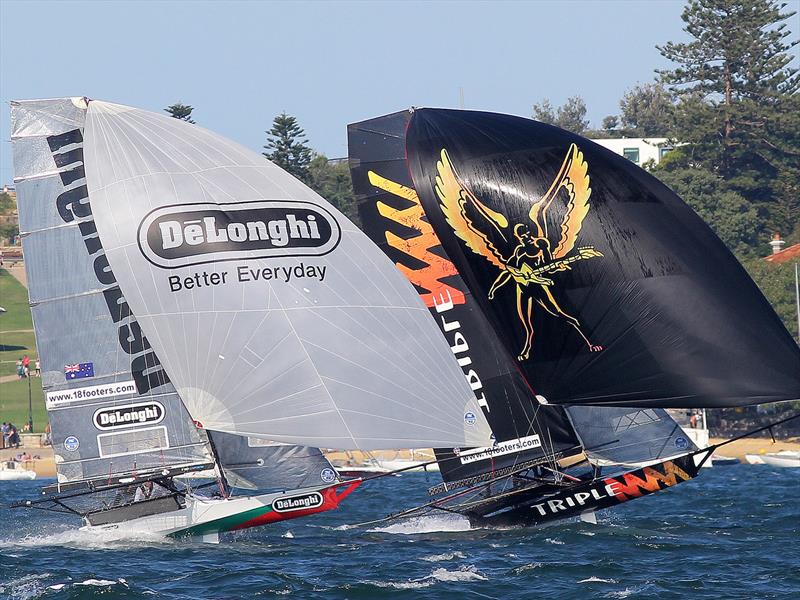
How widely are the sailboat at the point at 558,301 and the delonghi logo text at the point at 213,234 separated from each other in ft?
10.7

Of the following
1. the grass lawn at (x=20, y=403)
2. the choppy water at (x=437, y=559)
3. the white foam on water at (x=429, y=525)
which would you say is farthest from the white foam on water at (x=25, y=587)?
the grass lawn at (x=20, y=403)

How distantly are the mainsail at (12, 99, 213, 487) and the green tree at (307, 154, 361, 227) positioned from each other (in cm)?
4789

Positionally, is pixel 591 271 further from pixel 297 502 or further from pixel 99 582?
pixel 99 582

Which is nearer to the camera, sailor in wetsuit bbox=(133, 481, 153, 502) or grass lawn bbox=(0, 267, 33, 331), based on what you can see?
sailor in wetsuit bbox=(133, 481, 153, 502)

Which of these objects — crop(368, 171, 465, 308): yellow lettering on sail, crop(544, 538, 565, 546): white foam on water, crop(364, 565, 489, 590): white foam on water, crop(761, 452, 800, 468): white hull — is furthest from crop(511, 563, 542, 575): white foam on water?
crop(761, 452, 800, 468): white hull

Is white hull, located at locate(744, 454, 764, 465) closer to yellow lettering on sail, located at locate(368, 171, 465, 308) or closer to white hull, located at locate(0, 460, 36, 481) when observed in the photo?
yellow lettering on sail, located at locate(368, 171, 465, 308)

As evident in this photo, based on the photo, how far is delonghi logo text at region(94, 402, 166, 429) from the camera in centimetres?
2622

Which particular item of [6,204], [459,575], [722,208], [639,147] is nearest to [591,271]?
[459,575]

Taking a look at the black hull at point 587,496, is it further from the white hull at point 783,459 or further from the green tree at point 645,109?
the green tree at point 645,109

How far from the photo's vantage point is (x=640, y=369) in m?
23.5

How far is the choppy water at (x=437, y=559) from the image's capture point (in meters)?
20.3

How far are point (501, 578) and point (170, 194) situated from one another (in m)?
7.94

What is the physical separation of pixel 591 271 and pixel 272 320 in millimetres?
5315

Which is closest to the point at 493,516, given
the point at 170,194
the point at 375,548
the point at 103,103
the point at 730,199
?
the point at 375,548
